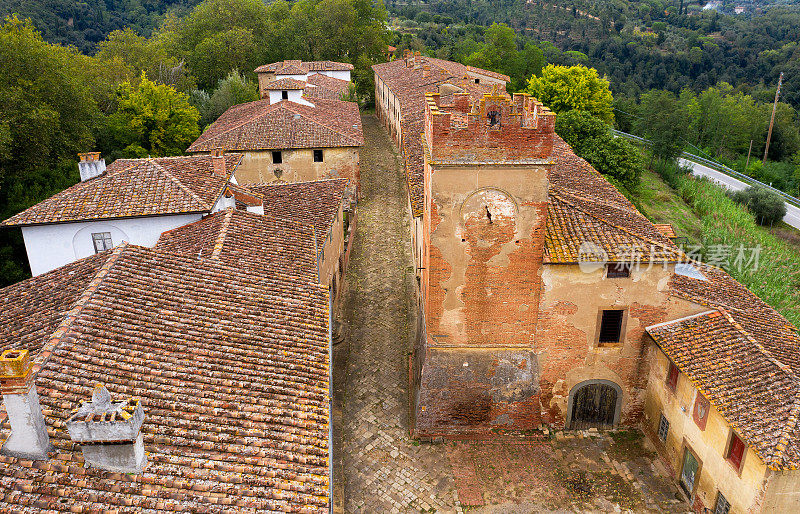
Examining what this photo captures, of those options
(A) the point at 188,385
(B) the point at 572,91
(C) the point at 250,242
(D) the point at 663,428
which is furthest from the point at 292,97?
(A) the point at 188,385

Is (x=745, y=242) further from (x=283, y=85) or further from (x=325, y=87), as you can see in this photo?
(x=325, y=87)

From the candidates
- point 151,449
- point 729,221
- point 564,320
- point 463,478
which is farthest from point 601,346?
point 729,221

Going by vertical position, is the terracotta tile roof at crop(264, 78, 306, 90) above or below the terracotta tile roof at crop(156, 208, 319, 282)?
above

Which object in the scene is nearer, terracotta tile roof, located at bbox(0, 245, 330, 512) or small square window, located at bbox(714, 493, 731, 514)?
terracotta tile roof, located at bbox(0, 245, 330, 512)

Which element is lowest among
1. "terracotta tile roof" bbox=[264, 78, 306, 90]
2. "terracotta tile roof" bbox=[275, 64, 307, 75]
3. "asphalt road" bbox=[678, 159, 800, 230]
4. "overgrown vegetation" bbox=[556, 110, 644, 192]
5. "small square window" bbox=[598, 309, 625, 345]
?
"asphalt road" bbox=[678, 159, 800, 230]

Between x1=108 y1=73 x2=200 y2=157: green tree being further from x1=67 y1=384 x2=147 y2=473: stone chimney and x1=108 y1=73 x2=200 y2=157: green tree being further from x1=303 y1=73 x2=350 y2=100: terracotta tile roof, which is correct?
x1=67 y1=384 x2=147 y2=473: stone chimney

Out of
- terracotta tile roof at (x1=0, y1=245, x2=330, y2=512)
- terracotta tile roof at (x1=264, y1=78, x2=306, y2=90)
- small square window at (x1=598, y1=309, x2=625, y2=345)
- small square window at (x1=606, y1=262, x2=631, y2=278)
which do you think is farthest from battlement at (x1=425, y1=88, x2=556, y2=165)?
terracotta tile roof at (x1=264, y1=78, x2=306, y2=90)

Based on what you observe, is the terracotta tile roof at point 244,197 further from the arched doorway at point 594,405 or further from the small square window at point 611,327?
the arched doorway at point 594,405
